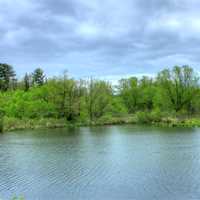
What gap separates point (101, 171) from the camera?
27.5m

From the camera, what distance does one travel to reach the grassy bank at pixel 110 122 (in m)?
73.3

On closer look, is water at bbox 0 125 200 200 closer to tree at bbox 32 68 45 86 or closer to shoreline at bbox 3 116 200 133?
shoreline at bbox 3 116 200 133

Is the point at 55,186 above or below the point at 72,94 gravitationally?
below

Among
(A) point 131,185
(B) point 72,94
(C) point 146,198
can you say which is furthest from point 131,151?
(B) point 72,94

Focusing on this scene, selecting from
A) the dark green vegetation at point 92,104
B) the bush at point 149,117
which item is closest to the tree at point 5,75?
the dark green vegetation at point 92,104

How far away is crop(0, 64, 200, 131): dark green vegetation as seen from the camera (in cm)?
8044

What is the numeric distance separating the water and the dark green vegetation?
35.6 metres

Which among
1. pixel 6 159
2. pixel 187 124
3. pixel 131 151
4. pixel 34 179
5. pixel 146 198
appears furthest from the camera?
pixel 187 124

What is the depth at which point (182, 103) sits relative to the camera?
87562 millimetres

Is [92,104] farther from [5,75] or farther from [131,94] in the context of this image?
[5,75]

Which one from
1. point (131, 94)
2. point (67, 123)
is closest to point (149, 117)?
point (67, 123)

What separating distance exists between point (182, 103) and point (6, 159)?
6094cm

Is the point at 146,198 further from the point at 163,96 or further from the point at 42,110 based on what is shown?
the point at 163,96

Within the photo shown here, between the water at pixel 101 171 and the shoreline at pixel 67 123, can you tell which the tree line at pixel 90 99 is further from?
the water at pixel 101 171
